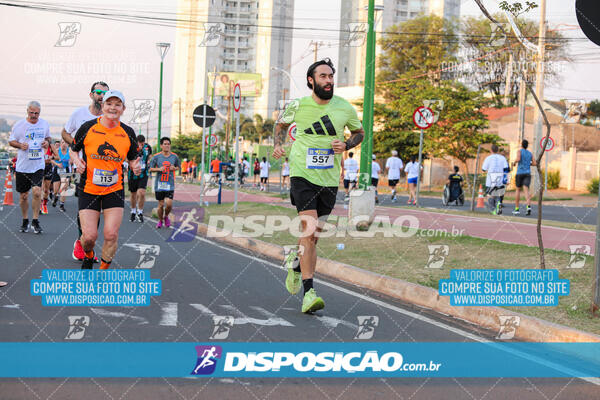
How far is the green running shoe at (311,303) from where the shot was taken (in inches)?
261

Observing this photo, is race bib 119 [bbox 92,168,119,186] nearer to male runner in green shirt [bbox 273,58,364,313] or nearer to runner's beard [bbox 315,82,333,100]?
male runner in green shirt [bbox 273,58,364,313]

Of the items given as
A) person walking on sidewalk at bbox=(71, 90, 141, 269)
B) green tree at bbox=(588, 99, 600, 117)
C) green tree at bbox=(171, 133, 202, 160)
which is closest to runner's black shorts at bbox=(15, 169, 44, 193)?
person walking on sidewalk at bbox=(71, 90, 141, 269)

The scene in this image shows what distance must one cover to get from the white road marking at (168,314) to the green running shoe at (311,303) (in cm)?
113

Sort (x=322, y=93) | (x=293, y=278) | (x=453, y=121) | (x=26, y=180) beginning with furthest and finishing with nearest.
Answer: (x=453, y=121) → (x=26, y=180) → (x=293, y=278) → (x=322, y=93)

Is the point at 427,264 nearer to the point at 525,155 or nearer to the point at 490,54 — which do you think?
the point at 525,155

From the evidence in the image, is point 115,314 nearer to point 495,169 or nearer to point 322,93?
point 322,93

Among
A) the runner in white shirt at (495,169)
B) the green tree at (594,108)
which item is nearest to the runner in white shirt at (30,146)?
the runner in white shirt at (495,169)

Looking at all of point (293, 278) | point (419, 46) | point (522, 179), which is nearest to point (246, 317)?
point (293, 278)

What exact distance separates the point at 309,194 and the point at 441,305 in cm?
178

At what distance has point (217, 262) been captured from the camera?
10.3m

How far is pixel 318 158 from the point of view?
6949 mm

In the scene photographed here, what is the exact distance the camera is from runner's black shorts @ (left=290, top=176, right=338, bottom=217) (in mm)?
6980

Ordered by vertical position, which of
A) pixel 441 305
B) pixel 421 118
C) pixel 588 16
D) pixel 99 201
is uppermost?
pixel 588 16

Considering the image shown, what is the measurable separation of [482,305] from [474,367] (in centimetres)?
199
